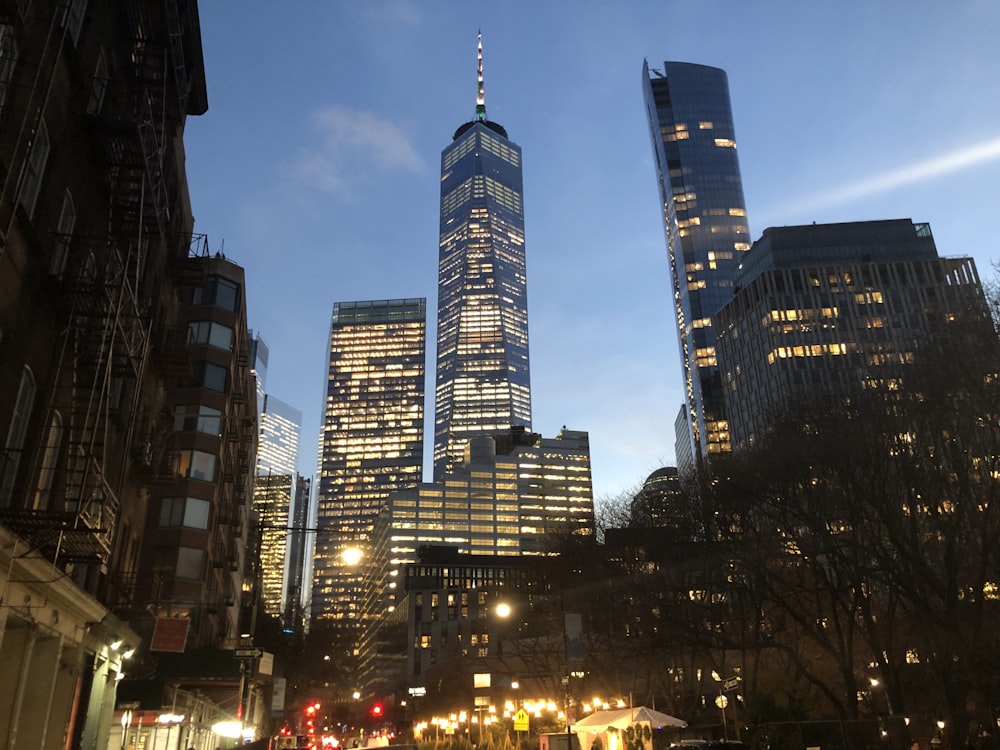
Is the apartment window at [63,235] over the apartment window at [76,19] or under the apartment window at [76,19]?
under

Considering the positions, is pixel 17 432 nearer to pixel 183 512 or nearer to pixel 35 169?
pixel 35 169

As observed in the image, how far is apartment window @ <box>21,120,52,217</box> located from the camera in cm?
1387

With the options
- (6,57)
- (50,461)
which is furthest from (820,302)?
(6,57)

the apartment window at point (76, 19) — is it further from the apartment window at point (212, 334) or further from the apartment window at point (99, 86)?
the apartment window at point (212, 334)

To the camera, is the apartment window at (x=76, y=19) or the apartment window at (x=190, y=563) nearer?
the apartment window at (x=76, y=19)

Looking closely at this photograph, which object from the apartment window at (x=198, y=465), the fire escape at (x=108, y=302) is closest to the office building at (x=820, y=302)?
the apartment window at (x=198, y=465)

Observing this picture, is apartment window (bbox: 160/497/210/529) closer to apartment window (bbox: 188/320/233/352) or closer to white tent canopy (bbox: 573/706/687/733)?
apartment window (bbox: 188/320/233/352)

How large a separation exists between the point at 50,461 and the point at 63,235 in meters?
4.88

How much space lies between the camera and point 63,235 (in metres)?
15.2

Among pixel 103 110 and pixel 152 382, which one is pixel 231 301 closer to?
pixel 152 382

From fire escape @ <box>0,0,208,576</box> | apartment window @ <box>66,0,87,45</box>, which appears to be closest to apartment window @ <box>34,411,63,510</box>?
fire escape @ <box>0,0,208,576</box>

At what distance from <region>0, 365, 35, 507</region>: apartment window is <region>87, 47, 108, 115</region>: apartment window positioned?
617 cm

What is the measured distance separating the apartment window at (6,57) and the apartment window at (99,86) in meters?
4.00

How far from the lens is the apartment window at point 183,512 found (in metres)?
42.8
